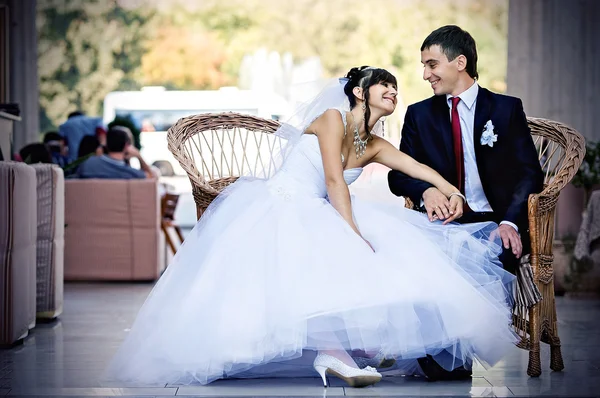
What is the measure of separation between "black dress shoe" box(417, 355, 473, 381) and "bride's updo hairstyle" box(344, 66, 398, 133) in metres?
0.86

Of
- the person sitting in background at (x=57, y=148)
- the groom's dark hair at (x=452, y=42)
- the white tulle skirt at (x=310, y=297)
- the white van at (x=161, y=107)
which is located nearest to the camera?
the white tulle skirt at (x=310, y=297)

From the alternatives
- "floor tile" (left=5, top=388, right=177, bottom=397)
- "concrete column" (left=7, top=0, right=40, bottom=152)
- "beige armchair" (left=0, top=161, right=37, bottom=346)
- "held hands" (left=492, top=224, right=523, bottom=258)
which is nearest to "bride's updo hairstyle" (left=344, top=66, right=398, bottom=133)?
"held hands" (left=492, top=224, right=523, bottom=258)

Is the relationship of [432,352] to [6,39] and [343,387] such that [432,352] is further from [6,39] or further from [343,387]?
[6,39]

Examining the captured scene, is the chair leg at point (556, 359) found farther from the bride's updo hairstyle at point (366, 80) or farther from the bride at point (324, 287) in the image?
the bride's updo hairstyle at point (366, 80)

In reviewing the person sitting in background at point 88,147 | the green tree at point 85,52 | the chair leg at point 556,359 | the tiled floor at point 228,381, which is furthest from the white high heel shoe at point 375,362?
the green tree at point 85,52

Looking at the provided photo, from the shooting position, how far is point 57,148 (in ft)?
23.6

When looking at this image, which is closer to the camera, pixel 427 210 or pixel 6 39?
pixel 427 210

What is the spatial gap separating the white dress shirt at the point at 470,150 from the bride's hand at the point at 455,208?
0.58ft

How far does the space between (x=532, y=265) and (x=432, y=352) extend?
1.59 feet

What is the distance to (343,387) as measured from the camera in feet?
9.12

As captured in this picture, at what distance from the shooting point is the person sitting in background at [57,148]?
6879 mm

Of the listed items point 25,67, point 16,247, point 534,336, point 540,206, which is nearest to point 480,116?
point 540,206

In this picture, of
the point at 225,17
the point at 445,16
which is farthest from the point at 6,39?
the point at 445,16

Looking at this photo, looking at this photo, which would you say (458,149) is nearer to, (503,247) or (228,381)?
(503,247)
